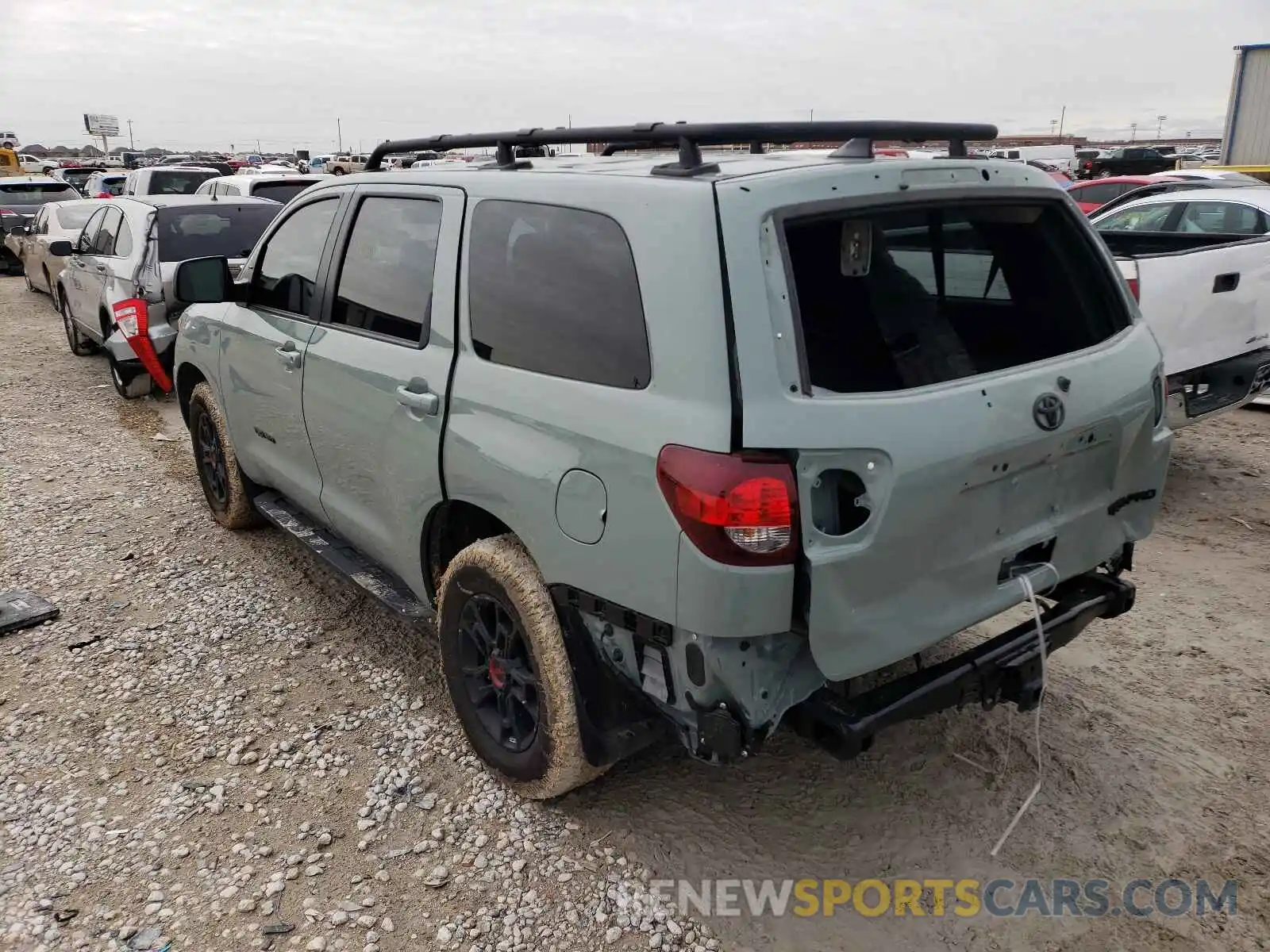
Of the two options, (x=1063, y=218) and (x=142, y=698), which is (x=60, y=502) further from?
(x=1063, y=218)

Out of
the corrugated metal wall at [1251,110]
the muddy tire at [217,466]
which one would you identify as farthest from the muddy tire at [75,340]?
the corrugated metal wall at [1251,110]

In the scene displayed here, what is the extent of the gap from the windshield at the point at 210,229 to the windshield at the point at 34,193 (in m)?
13.1

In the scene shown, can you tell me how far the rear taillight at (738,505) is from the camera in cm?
210

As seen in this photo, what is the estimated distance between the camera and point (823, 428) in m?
2.12

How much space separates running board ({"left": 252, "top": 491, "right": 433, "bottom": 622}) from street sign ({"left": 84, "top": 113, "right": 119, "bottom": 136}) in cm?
7954

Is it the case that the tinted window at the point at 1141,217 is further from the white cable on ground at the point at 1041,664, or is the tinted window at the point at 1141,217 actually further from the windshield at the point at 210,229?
the windshield at the point at 210,229

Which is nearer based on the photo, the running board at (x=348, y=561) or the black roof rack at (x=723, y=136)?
the black roof rack at (x=723, y=136)

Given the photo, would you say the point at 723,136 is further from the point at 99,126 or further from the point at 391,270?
the point at 99,126

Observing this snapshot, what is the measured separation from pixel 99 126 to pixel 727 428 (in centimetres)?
8694

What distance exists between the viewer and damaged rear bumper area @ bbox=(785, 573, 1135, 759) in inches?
91.1

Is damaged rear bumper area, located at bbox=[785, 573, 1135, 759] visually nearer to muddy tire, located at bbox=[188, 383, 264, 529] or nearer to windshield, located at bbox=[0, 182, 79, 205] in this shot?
muddy tire, located at bbox=[188, 383, 264, 529]

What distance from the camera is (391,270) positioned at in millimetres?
Result: 3281

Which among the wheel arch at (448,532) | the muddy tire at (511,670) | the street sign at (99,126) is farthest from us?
the street sign at (99,126)

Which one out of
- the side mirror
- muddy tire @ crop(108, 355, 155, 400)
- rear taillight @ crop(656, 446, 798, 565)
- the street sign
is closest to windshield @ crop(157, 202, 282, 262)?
muddy tire @ crop(108, 355, 155, 400)
